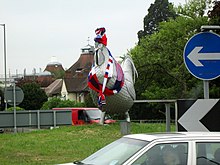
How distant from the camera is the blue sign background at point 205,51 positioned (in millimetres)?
10984

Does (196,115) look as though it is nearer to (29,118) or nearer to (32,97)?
(29,118)

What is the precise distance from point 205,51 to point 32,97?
228 ft

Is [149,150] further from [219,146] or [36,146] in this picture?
[36,146]

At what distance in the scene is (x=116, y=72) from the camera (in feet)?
97.6

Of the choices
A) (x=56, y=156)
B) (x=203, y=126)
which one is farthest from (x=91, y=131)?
(x=203, y=126)

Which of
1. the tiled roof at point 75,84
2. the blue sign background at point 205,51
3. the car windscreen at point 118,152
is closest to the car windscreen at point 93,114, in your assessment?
the blue sign background at point 205,51

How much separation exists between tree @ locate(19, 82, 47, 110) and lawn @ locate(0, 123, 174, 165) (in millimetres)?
48390

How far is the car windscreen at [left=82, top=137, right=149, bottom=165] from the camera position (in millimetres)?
8883

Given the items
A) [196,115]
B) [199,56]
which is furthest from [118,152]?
[199,56]

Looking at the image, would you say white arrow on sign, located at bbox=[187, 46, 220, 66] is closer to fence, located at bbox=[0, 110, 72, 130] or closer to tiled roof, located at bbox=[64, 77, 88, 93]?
fence, located at bbox=[0, 110, 72, 130]

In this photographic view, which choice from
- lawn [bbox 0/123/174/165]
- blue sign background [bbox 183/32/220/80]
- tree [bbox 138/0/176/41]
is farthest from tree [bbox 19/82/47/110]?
blue sign background [bbox 183/32/220/80]

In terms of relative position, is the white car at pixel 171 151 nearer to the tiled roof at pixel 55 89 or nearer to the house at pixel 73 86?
the house at pixel 73 86

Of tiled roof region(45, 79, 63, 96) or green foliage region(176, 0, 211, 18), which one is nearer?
green foliage region(176, 0, 211, 18)

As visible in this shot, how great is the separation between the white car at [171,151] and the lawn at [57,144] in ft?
28.0
